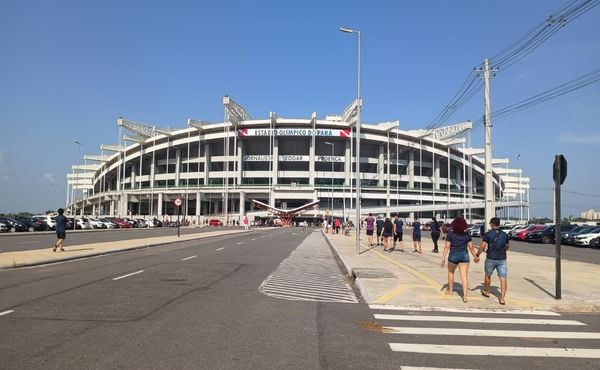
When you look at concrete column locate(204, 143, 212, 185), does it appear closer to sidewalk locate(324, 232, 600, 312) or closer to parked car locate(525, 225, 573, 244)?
parked car locate(525, 225, 573, 244)

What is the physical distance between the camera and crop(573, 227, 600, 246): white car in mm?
37000

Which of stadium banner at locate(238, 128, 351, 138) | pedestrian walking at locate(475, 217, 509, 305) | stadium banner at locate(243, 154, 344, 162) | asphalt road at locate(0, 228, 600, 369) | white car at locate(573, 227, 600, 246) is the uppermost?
stadium banner at locate(238, 128, 351, 138)

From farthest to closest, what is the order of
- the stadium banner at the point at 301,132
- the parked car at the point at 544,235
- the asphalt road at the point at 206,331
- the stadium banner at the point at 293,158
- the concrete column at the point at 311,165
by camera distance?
the stadium banner at the point at 293,158, the concrete column at the point at 311,165, the stadium banner at the point at 301,132, the parked car at the point at 544,235, the asphalt road at the point at 206,331

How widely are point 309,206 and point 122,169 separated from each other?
174ft

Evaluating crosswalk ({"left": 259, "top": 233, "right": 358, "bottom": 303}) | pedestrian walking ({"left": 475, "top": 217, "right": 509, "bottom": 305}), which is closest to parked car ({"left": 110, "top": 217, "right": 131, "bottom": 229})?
crosswalk ({"left": 259, "top": 233, "right": 358, "bottom": 303})

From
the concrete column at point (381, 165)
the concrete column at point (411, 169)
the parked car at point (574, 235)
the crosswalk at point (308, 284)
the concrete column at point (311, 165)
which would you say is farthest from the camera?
the concrete column at point (411, 169)

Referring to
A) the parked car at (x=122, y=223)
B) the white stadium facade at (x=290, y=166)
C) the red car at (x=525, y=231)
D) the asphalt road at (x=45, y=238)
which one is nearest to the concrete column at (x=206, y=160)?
the white stadium facade at (x=290, y=166)

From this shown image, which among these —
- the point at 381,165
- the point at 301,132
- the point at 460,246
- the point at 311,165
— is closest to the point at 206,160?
the point at 301,132

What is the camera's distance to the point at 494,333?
7.81m

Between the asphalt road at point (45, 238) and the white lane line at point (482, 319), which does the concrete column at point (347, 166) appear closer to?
the asphalt road at point (45, 238)

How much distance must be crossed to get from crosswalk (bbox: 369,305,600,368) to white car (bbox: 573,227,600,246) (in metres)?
31.7

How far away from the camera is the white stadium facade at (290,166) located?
339ft

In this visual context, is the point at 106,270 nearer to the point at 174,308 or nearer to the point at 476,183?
the point at 174,308

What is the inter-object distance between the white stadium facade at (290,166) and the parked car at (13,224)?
169ft
